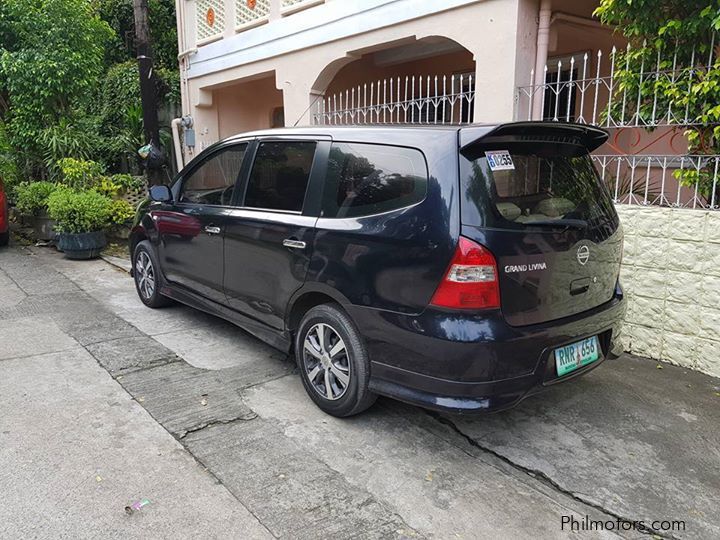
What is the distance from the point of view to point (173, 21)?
13.2 metres

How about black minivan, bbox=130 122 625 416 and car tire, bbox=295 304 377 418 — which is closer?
black minivan, bbox=130 122 625 416

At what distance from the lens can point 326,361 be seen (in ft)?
11.0

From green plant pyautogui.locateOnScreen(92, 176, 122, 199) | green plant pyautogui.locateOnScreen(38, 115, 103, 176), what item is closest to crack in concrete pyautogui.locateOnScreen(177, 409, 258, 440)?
green plant pyautogui.locateOnScreen(92, 176, 122, 199)

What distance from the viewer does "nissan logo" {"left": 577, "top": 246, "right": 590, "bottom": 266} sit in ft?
9.78

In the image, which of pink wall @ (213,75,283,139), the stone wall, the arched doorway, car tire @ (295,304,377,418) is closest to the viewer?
car tire @ (295,304,377,418)

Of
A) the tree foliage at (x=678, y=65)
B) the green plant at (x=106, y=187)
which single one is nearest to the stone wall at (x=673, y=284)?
the tree foliage at (x=678, y=65)

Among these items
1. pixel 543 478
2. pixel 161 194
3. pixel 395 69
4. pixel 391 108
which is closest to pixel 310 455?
pixel 543 478

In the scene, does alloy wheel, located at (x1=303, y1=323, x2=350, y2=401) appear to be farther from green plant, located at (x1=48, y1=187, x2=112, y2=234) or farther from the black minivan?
green plant, located at (x1=48, y1=187, x2=112, y2=234)

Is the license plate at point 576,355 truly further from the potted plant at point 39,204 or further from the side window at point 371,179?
the potted plant at point 39,204

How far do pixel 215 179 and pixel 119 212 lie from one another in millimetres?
4719

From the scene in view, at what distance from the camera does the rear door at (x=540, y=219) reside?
8.85ft

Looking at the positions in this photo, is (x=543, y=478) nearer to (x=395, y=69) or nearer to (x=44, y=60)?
(x=395, y=69)

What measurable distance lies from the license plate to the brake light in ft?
1.94

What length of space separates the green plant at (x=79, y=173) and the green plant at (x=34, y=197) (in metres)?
0.27
